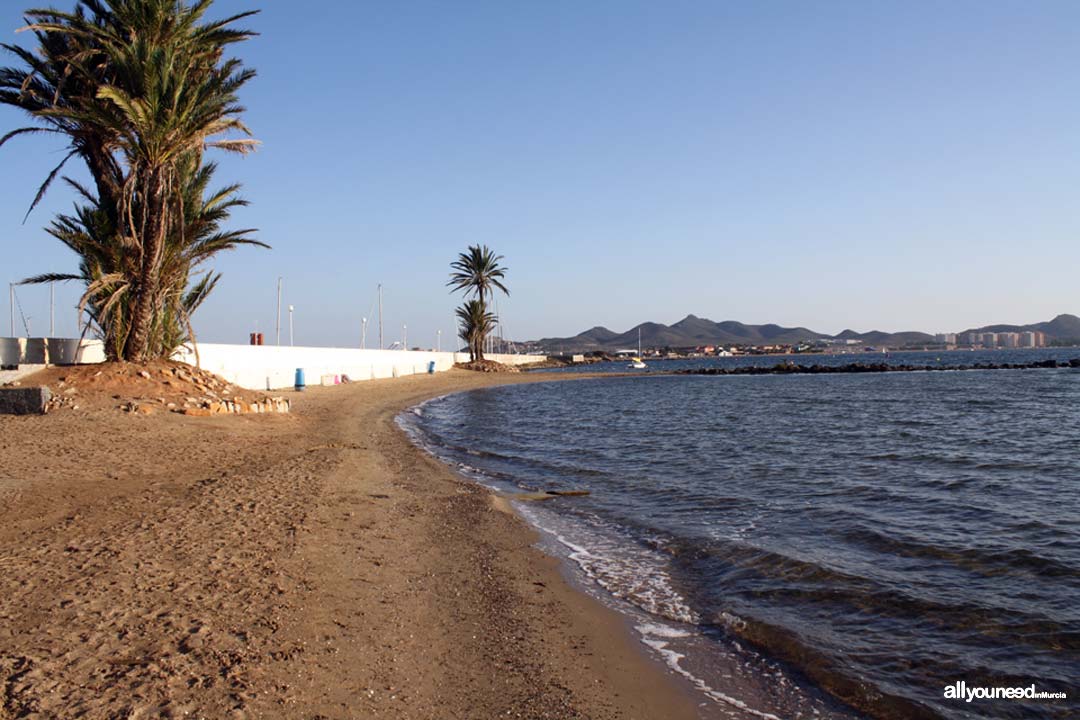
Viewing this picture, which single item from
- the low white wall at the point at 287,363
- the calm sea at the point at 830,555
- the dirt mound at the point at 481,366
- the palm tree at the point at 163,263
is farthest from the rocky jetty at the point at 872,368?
the palm tree at the point at 163,263

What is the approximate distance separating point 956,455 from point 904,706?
1519cm

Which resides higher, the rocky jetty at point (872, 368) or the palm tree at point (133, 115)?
the palm tree at point (133, 115)

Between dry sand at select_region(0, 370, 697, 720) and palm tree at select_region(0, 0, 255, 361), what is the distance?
8236 millimetres

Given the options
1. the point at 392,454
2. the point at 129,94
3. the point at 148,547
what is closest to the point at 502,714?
the point at 148,547

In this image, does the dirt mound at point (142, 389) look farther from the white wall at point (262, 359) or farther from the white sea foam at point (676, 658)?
the white sea foam at point (676, 658)

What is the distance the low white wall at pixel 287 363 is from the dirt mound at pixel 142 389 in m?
4.11

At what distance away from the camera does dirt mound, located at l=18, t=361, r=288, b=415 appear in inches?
644

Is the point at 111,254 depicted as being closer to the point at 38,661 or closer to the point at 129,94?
the point at 129,94

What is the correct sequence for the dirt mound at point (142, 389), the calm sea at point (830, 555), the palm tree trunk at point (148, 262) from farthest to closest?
1. the palm tree trunk at point (148, 262)
2. the dirt mound at point (142, 389)
3. the calm sea at point (830, 555)

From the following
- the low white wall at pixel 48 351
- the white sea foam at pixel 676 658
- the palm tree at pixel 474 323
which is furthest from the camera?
the palm tree at pixel 474 323

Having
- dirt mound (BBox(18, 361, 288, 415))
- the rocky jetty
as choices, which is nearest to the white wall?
dirt mound (BBox(18, 361, 288, 415))

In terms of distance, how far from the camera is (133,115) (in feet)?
55.8

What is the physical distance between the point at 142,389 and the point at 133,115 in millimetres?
6638

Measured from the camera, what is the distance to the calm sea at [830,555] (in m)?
5.71
